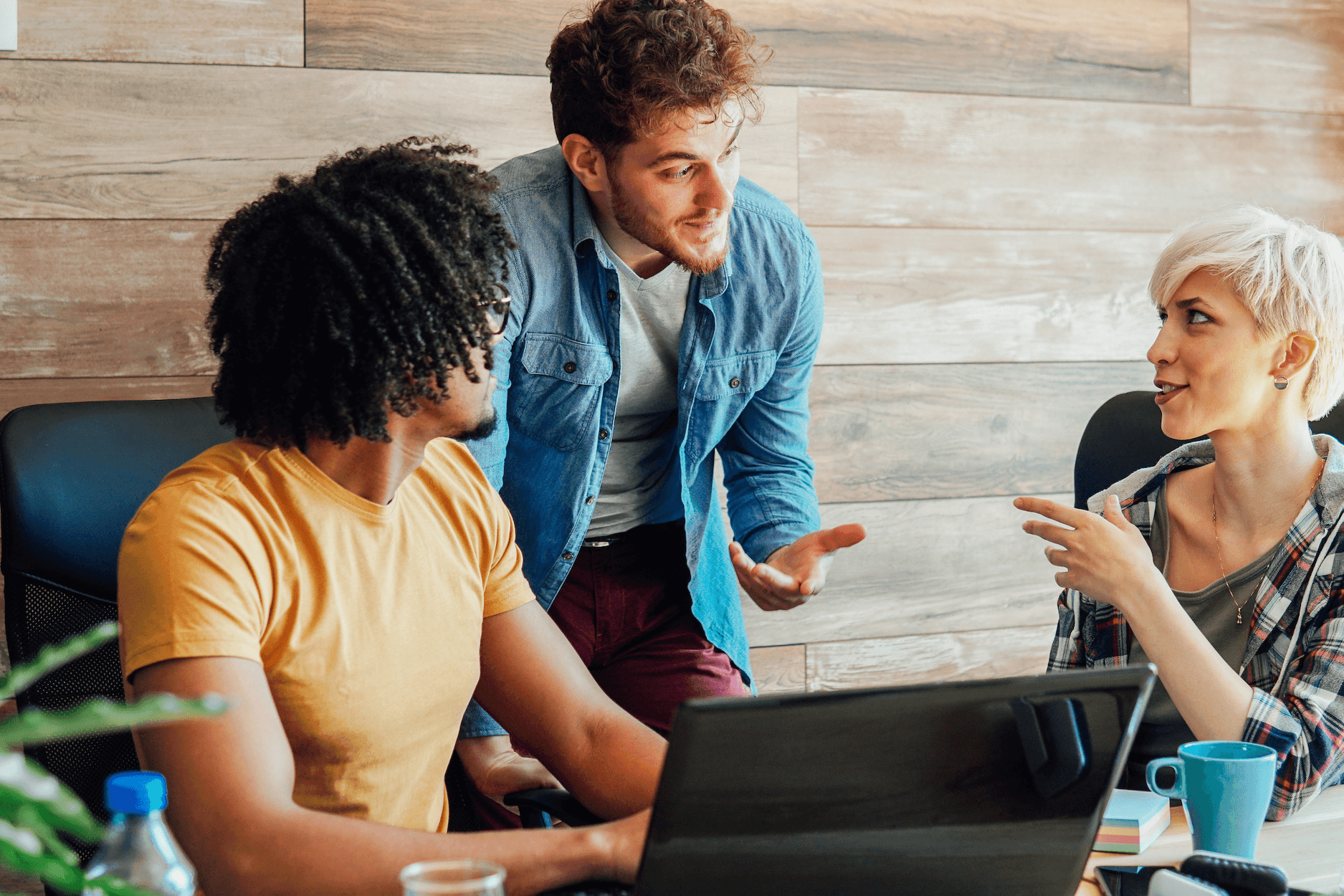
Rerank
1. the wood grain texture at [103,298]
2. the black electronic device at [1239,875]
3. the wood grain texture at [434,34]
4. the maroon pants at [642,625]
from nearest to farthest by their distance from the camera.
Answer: the black electronic device at [1239,875], the maroon pants at [642,625], the wood grain texture at [103,298], the wood grain texture at [434,34]

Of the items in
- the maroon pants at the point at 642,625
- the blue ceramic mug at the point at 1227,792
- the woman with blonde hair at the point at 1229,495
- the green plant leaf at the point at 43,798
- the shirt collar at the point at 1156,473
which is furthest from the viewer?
the maroon pants at the point at 642,625

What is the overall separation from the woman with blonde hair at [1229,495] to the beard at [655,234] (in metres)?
0.56

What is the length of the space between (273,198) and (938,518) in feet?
5.37

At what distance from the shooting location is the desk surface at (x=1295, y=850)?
926 mm

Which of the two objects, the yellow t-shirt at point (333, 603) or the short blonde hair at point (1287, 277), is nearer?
the yellow t-shirt at point (333, 603)

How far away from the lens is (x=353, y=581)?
1.10 meters

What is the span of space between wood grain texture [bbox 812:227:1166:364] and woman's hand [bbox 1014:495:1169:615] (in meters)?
0.97

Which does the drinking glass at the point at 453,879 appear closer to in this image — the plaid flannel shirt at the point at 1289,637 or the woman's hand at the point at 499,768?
the woman's hand at the point at 499,768

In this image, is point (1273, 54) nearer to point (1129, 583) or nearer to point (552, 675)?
point (1129, 583)

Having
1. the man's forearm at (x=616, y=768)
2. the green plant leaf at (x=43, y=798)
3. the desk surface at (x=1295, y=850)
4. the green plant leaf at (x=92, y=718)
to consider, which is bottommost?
the man's forearm at (x=616, y=768)

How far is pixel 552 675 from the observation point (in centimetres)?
124

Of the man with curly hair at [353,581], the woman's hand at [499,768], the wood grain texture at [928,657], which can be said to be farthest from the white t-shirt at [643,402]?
the wood grain texture at [928,657]

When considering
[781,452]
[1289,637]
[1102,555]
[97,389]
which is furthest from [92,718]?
[97,389]

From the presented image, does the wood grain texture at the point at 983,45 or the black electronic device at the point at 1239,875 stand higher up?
the wood grain texture at the point at 983,45
